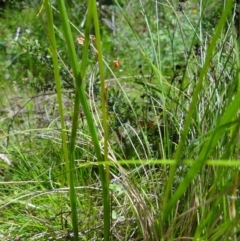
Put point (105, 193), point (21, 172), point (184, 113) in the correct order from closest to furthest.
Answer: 1. point (105, 193)
2. point (184, 113)
3. point (21, 172)

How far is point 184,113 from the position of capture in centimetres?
145

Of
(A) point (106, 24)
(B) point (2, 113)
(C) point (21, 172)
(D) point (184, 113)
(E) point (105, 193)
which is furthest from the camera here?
(A) point (106, 24)

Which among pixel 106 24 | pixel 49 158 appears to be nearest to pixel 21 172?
pixel 49 158

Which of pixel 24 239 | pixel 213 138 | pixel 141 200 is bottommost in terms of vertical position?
pixel 24 239

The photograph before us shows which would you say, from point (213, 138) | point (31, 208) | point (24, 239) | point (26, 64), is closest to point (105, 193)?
point (213, 138)

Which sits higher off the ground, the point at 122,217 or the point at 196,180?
the point at 196,180

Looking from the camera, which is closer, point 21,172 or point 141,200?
point 141,200

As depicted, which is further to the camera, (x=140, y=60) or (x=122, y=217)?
(x=140, y=60)

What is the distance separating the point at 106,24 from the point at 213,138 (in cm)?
365

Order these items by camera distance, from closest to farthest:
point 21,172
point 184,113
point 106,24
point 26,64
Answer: point 184,113, point 21,172, point 26,64, point 106,24

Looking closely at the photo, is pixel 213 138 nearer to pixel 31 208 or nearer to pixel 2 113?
pixel 31 208

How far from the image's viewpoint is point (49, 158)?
6.18 ft

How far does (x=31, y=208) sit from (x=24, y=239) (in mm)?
172

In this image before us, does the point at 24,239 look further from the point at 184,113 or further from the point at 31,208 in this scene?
the point at 184,113
